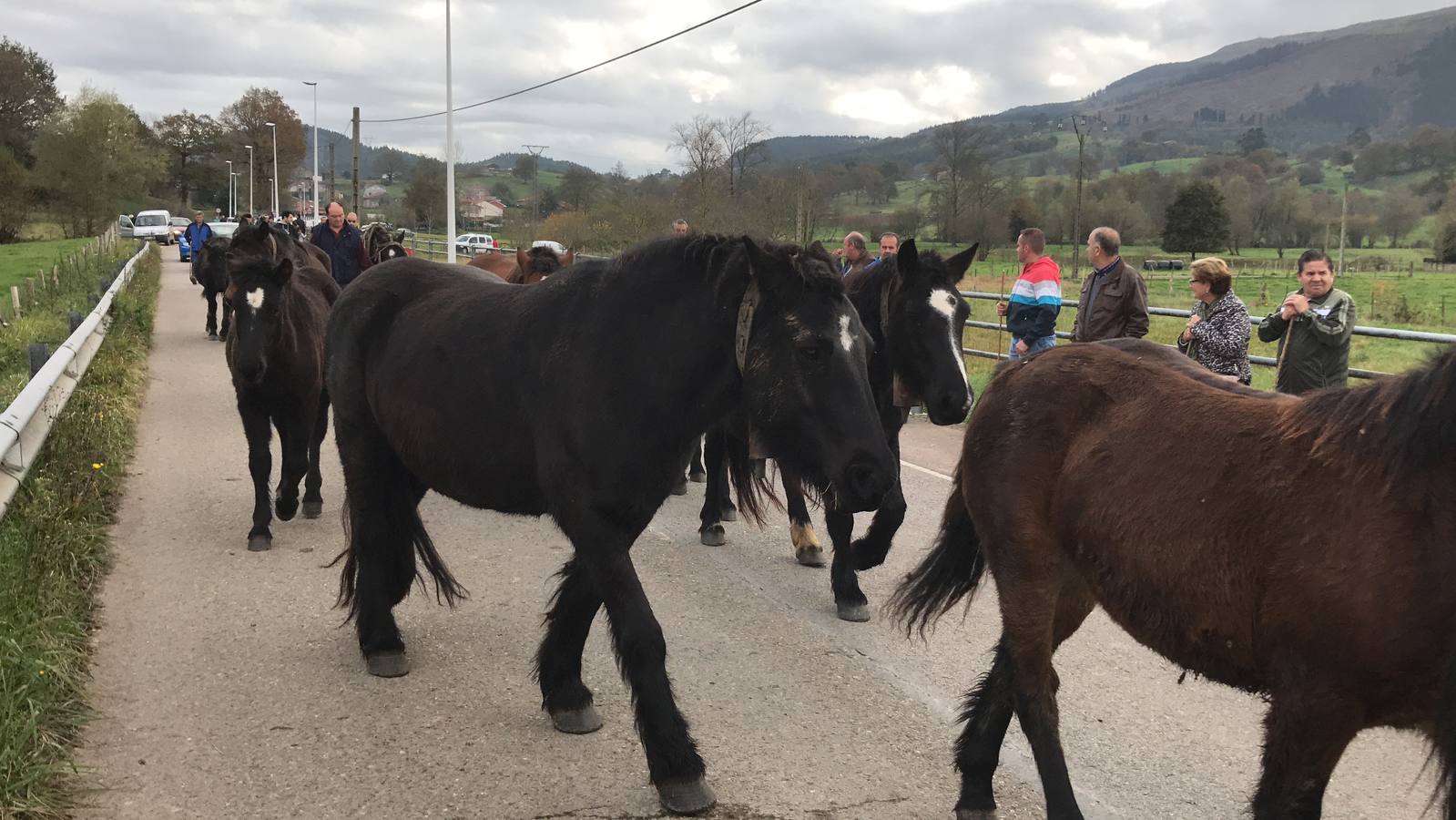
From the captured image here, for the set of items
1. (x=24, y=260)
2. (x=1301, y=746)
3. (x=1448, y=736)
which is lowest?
(x=1301, y=746)

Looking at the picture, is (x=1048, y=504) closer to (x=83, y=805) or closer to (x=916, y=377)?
(x=916, y=377)

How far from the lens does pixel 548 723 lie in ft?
13.6

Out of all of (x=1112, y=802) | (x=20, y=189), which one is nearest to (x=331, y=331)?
(x=1112, y=802)

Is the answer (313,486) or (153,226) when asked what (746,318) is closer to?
(313,486)

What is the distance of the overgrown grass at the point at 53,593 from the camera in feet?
10.8

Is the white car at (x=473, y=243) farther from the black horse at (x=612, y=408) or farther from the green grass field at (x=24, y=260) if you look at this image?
the black horse at (x=612, y=408)

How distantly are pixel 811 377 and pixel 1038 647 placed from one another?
45.2 inches

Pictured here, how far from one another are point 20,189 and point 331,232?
60.1 metres

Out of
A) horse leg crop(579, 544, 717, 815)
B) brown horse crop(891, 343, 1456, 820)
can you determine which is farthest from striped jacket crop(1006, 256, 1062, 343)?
horse leg crop(579, 544, 717, 815)

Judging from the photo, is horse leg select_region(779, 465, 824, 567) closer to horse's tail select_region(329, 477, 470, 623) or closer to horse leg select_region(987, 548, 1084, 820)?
horse's tail select_region(329, 477, 470, 623)

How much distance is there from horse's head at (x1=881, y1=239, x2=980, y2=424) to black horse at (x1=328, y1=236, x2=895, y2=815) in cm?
194

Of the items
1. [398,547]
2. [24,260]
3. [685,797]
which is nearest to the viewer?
[685,797]

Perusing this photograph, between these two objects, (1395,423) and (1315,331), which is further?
(1315,331)

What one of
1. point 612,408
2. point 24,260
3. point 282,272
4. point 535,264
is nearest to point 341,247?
point 535,264
